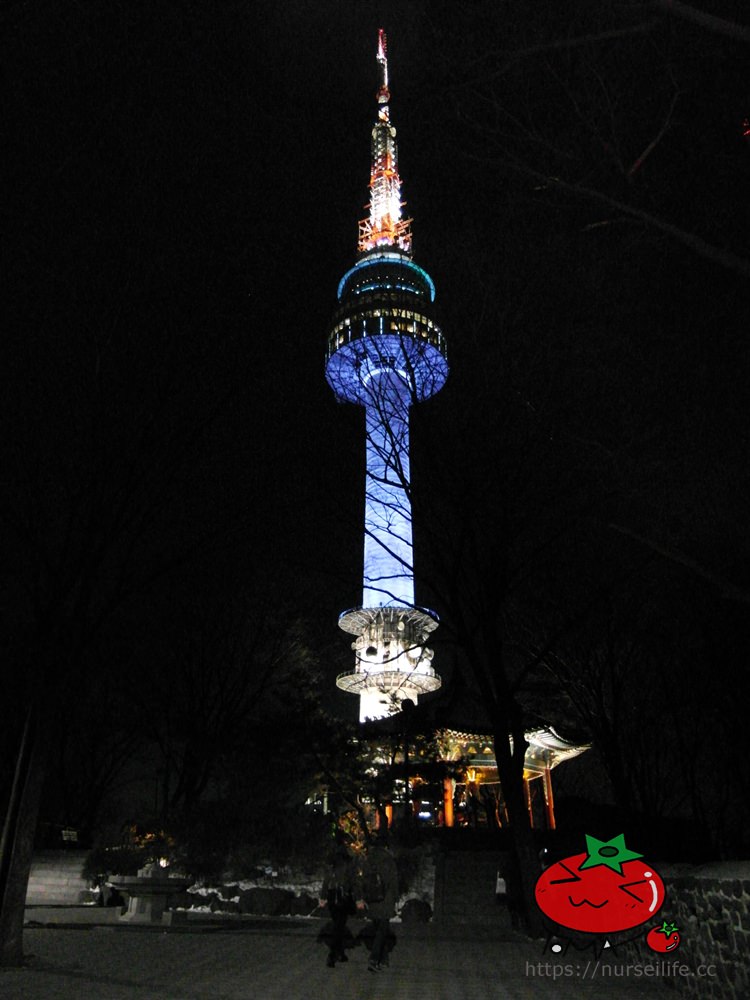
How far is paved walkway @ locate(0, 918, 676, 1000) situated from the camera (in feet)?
26.7

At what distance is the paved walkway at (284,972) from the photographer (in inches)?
320

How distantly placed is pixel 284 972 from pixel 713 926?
5.30m

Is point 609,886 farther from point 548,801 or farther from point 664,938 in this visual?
point 548,801

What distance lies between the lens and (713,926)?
297 inches

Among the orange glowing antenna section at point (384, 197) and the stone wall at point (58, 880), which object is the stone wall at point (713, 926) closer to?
the stone wall at point (58, 880)

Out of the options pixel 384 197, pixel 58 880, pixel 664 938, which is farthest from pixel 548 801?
pixel 384 197

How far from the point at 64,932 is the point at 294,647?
14558 millimetres

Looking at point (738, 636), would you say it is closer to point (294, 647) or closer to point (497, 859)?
point (497, 859)

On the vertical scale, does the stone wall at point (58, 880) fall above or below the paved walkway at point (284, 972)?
above

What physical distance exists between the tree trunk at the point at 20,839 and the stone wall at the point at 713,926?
7.77 metres

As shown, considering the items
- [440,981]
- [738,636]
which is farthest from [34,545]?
[738,636]

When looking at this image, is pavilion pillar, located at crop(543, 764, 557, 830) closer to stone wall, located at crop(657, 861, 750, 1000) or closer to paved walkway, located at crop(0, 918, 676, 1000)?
paved walkway, located at crop(0, 918, 676, 1000)

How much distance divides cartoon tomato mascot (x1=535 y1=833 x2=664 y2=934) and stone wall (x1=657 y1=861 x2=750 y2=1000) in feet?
1.11

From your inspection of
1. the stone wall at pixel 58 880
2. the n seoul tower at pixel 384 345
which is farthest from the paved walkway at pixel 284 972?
the n seoul tower at pixel 384 345
